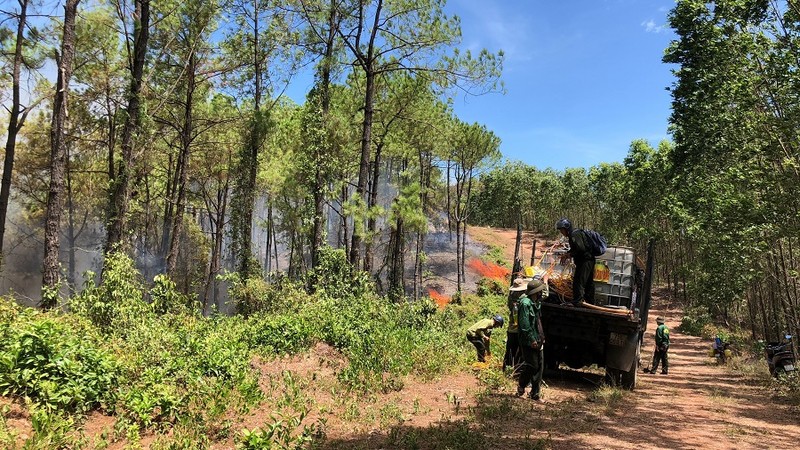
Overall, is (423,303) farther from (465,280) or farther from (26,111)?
(465,280)

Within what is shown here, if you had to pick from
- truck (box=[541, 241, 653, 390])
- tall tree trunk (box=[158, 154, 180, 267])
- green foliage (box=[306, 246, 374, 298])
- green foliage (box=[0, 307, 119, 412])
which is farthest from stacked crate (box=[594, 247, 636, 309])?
tall tree trunk (box=[158, 154, 180, 267])

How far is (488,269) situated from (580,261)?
109 feet

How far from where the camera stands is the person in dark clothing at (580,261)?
307 inches

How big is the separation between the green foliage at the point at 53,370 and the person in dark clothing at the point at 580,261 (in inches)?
260

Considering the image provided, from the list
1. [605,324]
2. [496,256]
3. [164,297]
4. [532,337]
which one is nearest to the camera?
→ [532,337]

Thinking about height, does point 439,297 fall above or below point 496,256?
below

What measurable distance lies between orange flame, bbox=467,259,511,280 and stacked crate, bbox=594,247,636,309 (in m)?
29.7

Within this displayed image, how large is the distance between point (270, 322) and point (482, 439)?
5.69 m

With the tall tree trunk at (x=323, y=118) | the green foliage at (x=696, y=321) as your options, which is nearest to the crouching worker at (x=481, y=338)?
the tall tree trunk at (x=323, y=118)

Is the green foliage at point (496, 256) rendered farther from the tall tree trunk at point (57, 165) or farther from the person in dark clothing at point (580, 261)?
the tall tree trunk at point (57, 165)

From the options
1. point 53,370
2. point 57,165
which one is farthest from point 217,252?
point 53,370

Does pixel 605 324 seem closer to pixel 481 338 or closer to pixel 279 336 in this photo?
pixel 481 338

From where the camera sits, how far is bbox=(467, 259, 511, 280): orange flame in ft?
129

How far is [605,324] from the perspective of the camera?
8.17 m
